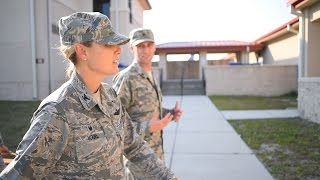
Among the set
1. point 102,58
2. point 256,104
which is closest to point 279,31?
point 256,104

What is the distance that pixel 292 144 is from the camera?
6.80 m

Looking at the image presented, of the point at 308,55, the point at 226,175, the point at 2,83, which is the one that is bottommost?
the point at 226,175

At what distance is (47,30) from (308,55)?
8744 mm

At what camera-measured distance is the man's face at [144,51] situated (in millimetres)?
3117

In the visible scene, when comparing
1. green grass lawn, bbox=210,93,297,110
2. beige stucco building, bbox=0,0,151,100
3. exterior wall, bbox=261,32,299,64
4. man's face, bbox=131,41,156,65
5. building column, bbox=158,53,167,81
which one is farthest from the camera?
building column, bbox=158,53,167,81

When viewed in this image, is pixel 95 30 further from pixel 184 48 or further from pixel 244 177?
pixel 184 48

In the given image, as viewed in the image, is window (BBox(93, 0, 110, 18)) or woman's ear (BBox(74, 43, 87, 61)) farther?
window (BBox(93, 0, 110, 18))

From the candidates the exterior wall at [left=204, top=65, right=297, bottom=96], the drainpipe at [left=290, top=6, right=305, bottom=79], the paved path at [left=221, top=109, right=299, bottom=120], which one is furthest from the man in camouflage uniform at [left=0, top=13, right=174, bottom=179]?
the exterior wall at [left=204, top=65, right=297, bottom=96]

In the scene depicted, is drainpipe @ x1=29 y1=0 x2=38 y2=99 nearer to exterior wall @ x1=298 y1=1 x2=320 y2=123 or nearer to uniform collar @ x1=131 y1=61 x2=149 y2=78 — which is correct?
exterior wall @ x1=298 y1=1 x2=320 y2=123

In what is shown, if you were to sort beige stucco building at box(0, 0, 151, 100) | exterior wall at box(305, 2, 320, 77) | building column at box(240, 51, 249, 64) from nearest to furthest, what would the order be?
exterior wall at box(305, 2, 320, 77)
beige stucco building at box(0, 0, 151, 100)
building column at box(240, 51, 249, 64)

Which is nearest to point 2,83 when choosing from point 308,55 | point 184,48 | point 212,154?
point 212,154

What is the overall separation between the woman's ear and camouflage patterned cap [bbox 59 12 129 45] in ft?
0.07

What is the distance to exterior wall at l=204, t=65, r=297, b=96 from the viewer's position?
18641mm

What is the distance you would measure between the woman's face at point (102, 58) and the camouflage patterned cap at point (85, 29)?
0.04 metres
